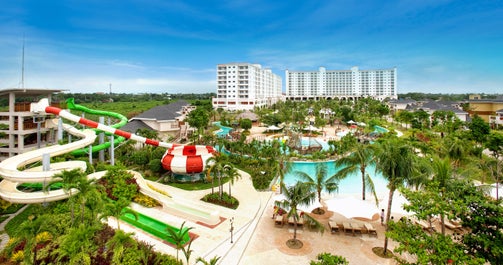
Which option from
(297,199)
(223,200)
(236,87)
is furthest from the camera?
(236,87)

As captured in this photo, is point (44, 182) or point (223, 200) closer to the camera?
point (44, 182)

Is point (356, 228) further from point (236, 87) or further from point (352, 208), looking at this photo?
point (236, 87)

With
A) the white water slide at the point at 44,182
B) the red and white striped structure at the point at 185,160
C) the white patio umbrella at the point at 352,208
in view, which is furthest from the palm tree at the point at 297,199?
the red and white striped structure at the point at 185,160

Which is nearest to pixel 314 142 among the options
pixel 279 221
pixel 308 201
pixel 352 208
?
pixel 352 208

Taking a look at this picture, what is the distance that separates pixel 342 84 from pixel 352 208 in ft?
476

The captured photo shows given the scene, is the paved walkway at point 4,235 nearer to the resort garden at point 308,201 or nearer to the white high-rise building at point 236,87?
the resort garden at point 308,201

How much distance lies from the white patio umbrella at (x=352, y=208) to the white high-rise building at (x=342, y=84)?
14012 centimetres

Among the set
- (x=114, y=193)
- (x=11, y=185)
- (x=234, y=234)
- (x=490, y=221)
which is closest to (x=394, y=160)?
(x=490, y=221)

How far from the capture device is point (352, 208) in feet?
51.2

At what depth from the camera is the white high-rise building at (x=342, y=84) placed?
145 m

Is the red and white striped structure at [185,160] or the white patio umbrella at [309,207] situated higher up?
the red and white striped structure at [185,160]

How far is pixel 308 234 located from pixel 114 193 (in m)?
13.4

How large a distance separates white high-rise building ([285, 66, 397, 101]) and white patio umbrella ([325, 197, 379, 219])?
14012 cm

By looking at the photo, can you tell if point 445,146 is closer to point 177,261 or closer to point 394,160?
point 394,160
